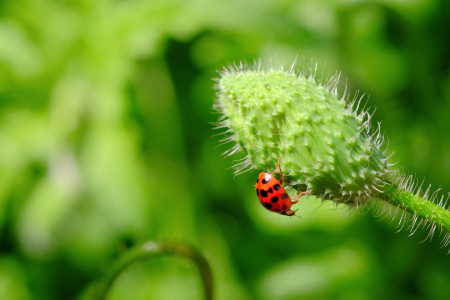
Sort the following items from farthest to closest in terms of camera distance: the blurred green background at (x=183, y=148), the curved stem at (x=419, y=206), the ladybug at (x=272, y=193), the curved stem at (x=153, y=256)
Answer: the blurred green background at (x=183, y=148) < the curved stem at (x=153, y=256) < the ladybug at (x=272, y=193) < the curved stem at (x=419, y=206)

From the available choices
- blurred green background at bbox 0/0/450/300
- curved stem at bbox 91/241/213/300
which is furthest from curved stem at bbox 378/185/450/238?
blurred green background at bbox 0/0/450/300

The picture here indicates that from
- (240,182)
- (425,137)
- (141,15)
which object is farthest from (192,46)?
(425,137)

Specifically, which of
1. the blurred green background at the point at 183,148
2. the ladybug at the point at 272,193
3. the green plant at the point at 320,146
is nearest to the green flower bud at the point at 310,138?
the green plant at the point at 320,146

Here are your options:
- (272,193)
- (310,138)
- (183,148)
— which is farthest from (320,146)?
(183,148)

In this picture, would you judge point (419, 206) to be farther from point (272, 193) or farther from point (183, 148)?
point (183, 148)

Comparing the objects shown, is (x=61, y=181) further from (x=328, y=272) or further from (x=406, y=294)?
(x=406, y=294)

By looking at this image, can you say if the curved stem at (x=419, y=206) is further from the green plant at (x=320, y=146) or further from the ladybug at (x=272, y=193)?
the ladybug at (x=272, y=193)

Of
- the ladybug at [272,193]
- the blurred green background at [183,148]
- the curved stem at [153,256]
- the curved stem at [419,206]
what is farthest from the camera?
the blurred green background at [183,148]
